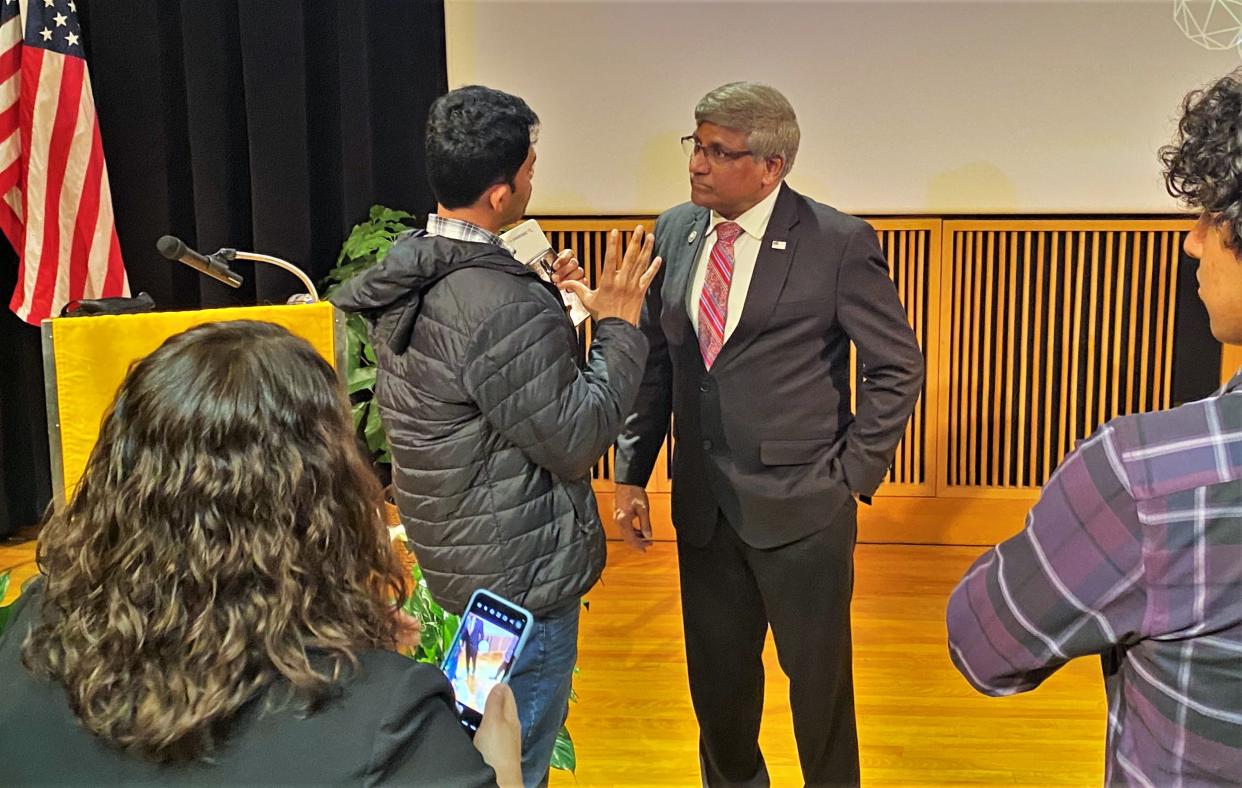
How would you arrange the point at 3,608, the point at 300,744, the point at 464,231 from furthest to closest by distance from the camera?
the point at 464,231
the point at 3,608
the point at 300,744

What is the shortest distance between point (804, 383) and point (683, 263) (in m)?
0.36

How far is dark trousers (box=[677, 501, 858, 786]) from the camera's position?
2.24 meters

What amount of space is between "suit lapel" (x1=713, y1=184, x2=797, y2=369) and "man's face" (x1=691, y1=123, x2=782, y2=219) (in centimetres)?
6

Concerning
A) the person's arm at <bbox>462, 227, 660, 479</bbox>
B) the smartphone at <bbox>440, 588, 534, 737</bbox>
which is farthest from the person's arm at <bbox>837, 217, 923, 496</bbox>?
the smartphone at <bbox>440, 588, 534, 737</bbox>

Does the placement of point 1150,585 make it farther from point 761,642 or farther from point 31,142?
point 31,142

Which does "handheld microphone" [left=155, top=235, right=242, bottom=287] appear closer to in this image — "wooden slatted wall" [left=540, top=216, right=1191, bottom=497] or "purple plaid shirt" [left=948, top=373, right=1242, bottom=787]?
"purple plaid shirt" [left=948, top=373, right=1242, bottom=787]

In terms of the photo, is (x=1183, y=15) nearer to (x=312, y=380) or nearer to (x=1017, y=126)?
(x=1017, y=126)

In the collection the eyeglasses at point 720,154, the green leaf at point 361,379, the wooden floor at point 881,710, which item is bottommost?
the wooden floor at point 881,710

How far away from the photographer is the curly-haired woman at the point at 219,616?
2.93 ft

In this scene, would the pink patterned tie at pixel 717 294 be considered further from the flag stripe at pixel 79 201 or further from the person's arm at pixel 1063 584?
the flag stripe at pixel 79 201

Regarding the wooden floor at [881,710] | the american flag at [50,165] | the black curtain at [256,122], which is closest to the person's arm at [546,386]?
the wooden floor at [881,710]

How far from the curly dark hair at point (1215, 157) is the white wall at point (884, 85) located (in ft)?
9.25

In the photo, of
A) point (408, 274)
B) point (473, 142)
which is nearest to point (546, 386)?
point (408, 274)

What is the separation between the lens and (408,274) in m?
1.81
